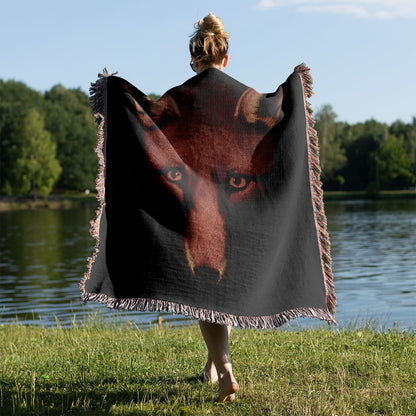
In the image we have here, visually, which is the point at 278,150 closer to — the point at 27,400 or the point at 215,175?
the point at 215,175

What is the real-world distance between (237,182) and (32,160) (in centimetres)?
5739

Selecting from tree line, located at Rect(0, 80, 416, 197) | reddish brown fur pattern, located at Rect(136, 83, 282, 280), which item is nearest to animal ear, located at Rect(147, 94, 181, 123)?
reddish brown fur pattern, located at Rect(136, 83, 282, 280)

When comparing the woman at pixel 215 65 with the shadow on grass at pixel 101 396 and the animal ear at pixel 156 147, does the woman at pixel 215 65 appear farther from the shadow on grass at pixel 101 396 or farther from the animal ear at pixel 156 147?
the animal ear at pixel 156 147

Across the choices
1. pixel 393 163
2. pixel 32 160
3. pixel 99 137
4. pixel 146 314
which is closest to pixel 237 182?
pixel 99 137

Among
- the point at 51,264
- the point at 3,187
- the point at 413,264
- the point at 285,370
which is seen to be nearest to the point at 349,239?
the point at 413,264

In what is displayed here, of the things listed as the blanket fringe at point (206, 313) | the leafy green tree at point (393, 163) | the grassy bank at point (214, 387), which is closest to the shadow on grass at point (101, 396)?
the grassy bank at point (214, 387)

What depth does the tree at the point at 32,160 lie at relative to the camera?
58219 mm

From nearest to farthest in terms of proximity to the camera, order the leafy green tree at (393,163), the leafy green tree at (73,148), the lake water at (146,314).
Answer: the lake water at (146,314) < the leafy green tree at (73,148) < the leafy green tree at (393,163)

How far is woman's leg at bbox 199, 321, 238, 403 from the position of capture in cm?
362

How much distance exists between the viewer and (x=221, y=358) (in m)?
3.62

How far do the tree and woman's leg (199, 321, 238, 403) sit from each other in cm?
5661

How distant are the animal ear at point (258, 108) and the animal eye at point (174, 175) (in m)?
0.48

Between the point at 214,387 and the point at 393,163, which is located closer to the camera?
the point at 214,387

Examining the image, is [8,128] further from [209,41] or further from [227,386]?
[227,386]
